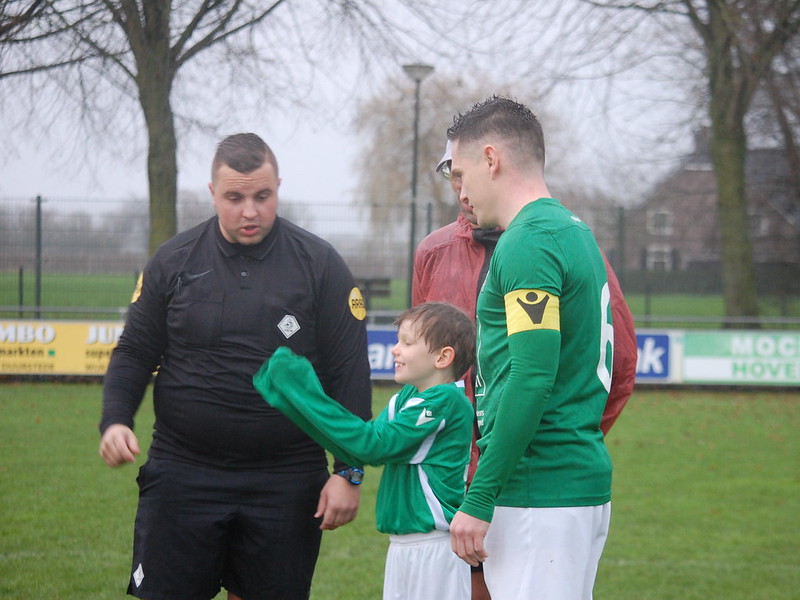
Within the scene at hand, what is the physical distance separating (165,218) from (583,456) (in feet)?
45.1

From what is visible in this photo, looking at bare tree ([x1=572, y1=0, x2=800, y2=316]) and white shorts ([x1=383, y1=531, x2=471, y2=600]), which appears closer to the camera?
white shorts ([x1=383, y1=531, x2=471, y2=600])

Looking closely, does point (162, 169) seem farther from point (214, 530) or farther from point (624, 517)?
point (214, 530)

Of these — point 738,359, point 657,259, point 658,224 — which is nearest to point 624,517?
point 738,359

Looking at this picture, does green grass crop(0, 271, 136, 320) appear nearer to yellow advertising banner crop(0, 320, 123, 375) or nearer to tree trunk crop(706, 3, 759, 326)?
yellow advertising banner crop(0, 320, 123, 375)

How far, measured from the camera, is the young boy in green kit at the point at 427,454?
3045mm

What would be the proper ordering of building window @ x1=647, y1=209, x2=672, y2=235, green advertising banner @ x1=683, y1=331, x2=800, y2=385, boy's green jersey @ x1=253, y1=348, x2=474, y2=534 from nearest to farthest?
1. boy's green jersey @ x1=253, y1=348, x2=474, y2=534
2. green advertising banner @ x1=683, y1=331, x2=800, y2=385
3. building window @ x1=647, y1=209, x2=672, y2=235

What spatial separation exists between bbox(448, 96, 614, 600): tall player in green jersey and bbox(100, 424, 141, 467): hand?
4.08 feet

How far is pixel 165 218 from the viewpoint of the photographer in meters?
15.5

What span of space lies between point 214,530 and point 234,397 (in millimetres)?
476

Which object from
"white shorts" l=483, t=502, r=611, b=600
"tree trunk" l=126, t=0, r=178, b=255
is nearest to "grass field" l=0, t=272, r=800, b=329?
"tree trunk" l=126, t=0, r=178, b=255

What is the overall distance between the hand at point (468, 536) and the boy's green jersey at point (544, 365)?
0.08 ft

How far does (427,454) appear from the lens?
3.12 m

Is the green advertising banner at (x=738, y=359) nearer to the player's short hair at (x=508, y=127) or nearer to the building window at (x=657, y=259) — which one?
the building window at (x=657, y=259)

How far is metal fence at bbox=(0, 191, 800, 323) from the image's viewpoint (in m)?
16.6
